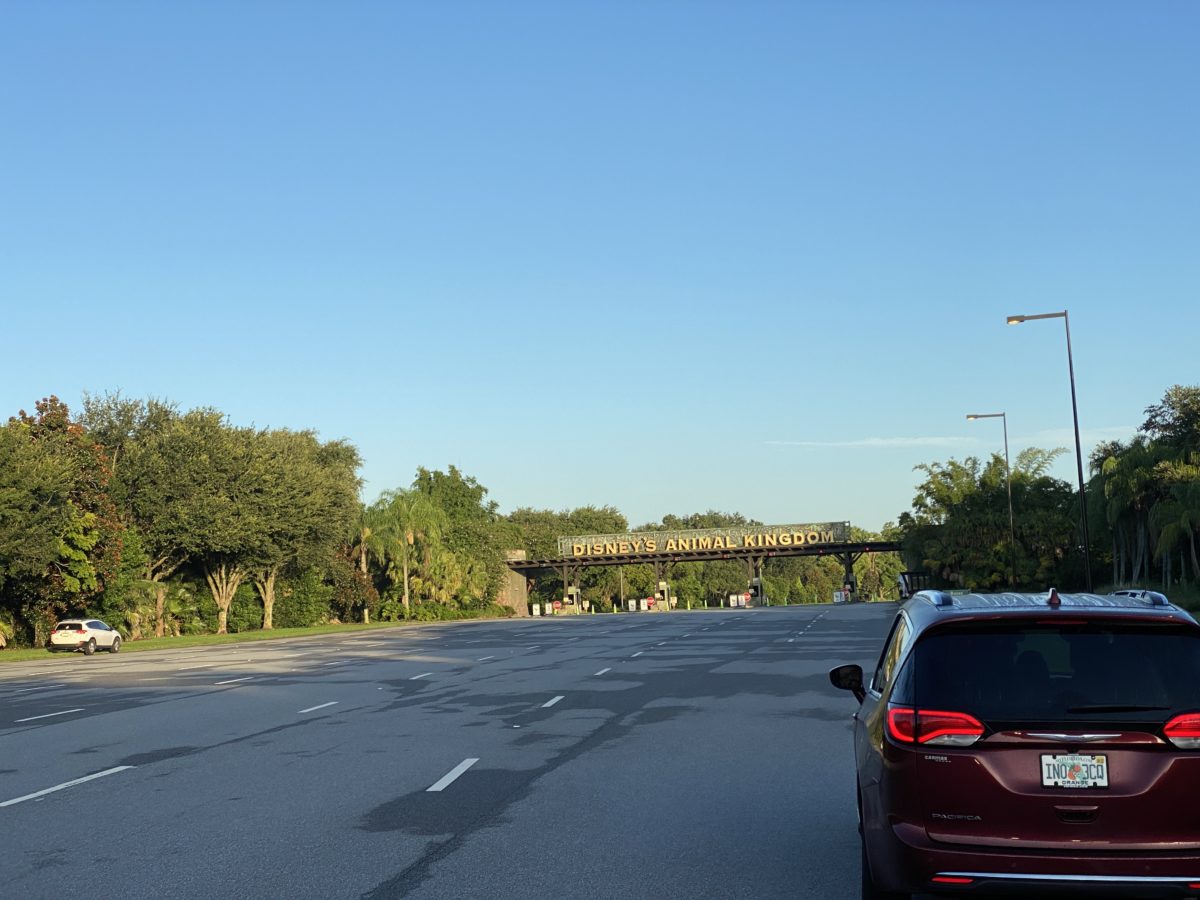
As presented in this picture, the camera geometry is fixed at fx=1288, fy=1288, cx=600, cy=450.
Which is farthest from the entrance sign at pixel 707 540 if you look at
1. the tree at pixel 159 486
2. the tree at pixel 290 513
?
the tree at pixel 159 486

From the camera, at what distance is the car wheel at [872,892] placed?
20.6 ft

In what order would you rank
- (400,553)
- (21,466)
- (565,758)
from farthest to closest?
(400,553)
(21,466)
(565,758)

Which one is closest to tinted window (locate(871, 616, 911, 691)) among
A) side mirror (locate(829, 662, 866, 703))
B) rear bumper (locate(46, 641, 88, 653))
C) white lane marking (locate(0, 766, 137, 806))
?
side mirror (locate(829, 662, 866, 703))

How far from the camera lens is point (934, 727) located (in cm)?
589

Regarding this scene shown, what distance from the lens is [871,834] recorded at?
6.29 m

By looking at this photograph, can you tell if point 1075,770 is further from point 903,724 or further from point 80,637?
point 80,637

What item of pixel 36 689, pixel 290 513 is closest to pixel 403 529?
pixel 290 513

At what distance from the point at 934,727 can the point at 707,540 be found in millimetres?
111761

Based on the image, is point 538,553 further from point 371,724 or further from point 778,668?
point 371,724

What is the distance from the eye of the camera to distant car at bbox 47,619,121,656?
166 ft

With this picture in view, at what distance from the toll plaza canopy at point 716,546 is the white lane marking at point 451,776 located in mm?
89360

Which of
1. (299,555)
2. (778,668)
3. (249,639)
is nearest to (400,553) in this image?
(299,555)

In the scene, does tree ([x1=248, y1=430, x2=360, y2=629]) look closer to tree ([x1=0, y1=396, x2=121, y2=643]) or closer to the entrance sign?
tree ([x1=0, y1=396, x2=121, y2=643])

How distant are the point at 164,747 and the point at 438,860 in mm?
8067
